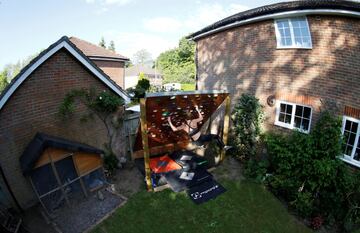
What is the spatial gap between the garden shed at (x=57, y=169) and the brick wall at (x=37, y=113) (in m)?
0.38

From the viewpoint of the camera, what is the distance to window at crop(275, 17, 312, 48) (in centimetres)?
849

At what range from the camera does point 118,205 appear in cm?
793

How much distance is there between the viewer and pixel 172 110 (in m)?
9.35

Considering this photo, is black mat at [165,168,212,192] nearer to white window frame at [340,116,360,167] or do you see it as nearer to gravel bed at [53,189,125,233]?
gravel bed at [53,189,125,233]

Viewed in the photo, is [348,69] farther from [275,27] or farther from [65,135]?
[65,135]

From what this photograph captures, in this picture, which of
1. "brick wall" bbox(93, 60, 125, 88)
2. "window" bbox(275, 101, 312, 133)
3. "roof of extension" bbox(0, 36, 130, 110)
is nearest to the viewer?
"roof of extension" bbox(0, 36, 130, 110)

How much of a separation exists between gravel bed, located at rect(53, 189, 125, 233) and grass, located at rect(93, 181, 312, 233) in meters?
0.44

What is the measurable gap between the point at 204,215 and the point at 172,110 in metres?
4.40

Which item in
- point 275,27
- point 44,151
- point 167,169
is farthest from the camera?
point 167,169

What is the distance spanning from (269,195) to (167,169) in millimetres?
4651

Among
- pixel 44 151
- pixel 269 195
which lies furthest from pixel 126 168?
pixel 269 195

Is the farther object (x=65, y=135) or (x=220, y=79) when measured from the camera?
(x=220, y=79)

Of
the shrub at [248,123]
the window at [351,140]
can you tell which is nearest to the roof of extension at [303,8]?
the window at [351,140]

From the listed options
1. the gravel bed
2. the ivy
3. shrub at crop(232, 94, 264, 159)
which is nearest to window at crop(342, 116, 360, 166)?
shrub at crop(232, 94, 264, 159)
